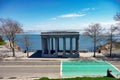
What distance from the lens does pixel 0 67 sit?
25.7m

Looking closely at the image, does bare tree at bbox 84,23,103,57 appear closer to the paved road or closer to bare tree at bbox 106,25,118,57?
bare tree at bbox 106,25,118,57

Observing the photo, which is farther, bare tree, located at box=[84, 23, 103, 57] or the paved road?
bare tree, located at box=[84, 23, 103, 57]

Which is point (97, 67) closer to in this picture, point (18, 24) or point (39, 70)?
point (39, 70)

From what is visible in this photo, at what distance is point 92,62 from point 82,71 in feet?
18.6

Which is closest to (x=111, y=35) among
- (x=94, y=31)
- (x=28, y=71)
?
(x=94, y=31)

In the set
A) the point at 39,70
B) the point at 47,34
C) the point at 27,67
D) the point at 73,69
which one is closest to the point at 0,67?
the point at 27,67

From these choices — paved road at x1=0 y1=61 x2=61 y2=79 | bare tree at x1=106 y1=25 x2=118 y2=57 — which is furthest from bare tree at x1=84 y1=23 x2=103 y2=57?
paved road at x1=0 y1=61 x2=61 y2=79

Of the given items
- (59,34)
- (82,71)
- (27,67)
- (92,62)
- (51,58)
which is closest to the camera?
(82,71)

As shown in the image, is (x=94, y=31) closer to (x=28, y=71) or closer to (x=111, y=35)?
(x=111, y=35)

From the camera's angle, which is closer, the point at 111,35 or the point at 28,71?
the point at 28,71

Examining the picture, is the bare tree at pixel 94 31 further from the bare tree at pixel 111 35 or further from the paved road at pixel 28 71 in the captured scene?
the paved road at pixel 28 71

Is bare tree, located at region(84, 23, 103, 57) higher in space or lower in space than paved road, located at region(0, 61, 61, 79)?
higher

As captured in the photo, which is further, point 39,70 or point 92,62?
point 92,62

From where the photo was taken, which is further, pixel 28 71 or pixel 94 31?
pixel 94 31
